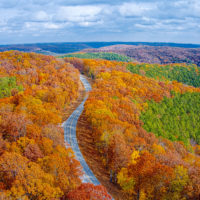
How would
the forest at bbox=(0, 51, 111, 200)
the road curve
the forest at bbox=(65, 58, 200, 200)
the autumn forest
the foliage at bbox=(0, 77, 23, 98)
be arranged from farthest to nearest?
the foliage at bbox=(0, 77, 23, 98) < the road curve < the forest at bbox=(65, 58, 200, 200) < the autumn forest < the forest at bbox=(0, 51, 111, 200)

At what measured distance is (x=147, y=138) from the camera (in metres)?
58.5

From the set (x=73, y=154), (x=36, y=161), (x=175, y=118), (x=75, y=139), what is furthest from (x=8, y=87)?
(x=175, y=118)

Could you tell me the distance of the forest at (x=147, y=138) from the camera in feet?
108

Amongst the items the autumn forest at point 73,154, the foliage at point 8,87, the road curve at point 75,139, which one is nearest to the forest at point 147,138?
the autumn forest at point 73,154

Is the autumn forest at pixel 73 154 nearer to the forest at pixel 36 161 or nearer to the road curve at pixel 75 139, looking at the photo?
the forest at pixel 36 161

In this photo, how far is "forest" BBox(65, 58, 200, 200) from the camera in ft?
108

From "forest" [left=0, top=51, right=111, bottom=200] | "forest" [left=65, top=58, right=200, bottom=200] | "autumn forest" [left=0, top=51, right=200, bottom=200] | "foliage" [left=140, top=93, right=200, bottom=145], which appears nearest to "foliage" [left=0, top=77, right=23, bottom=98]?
"autumn forest" [left=0, top=51, right=200, bottom=200]

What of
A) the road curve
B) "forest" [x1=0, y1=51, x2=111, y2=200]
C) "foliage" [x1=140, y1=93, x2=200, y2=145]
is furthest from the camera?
"foliage" [x1=140, y1=93, x2=200, y2=145]

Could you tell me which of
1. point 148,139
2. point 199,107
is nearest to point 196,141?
point 199,107

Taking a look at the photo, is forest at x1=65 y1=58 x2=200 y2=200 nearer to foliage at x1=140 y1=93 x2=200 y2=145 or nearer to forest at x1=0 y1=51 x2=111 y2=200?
foliage at x1=140 y1=93 x2=200 y2=145

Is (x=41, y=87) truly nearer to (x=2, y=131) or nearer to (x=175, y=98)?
(x=2, y=131)

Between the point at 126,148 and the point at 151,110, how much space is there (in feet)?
180

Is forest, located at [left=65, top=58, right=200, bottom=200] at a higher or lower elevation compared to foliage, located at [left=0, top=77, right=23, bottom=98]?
lower

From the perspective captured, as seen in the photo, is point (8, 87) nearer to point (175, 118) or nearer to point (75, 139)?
point (75, 139)
